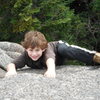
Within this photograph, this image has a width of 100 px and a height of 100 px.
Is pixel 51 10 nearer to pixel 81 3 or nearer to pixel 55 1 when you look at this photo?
pixel 55 1

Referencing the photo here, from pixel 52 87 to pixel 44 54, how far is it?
39.7 inches

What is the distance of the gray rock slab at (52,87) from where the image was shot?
4.01m

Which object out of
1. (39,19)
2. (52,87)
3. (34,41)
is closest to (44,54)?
(34,41)

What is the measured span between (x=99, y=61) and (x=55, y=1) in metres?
3.36

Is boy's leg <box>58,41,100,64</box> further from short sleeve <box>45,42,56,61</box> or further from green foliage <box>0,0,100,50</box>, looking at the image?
green foliage <box>0,0,100,50</box>

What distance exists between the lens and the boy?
503cm

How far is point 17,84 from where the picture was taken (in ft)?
14.2

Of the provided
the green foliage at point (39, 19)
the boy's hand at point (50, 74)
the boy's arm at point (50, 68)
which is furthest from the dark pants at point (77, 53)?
the green foliage at point (39, 19)

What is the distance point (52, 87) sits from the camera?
4254 millimetres

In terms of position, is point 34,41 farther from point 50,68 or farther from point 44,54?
point 50,68

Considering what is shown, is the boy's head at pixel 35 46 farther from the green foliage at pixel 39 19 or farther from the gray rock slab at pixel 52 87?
the green foliage at pixel 39 19

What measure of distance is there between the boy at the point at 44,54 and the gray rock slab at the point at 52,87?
14.2 inches

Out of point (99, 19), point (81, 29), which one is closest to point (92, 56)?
point (81, 29)

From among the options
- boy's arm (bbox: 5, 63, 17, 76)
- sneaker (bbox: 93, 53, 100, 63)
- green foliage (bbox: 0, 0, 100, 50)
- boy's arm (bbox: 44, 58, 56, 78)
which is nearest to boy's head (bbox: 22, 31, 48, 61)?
boy's arm (bbox: 44, 58, 56, 78)
